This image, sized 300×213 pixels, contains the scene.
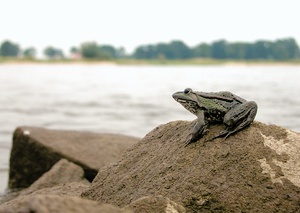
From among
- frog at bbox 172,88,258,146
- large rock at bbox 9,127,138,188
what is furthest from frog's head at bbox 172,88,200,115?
large rock at bbox 9,127,138,188

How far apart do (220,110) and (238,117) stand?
0.19 meters

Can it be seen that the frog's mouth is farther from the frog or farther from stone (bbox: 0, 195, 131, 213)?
stone (bbox: 0, 195, 131, 213)

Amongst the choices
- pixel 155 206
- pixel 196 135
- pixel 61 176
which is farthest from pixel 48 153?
pixel 155 206

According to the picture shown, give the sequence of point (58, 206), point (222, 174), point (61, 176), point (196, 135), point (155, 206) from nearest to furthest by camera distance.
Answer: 1. point (58, 206)
2. point (155, 206)
3. point (222, 174)
4. point (196, 135)
5. point (61, 176)

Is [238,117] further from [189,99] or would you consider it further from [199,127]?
[189,99]

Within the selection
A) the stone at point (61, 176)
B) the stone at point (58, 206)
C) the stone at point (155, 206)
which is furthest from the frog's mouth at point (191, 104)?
the stone at point (61, 176)

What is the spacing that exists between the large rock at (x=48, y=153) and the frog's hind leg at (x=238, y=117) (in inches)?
175

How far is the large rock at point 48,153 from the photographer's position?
9852 millimetres

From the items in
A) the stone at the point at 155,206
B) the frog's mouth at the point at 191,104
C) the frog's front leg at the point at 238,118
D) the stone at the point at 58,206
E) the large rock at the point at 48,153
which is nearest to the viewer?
the stone at the point at 58,206

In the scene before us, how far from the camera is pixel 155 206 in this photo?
4.74m

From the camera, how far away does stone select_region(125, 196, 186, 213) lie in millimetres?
4723

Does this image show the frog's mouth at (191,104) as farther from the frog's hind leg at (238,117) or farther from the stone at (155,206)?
the stone at (155,206)

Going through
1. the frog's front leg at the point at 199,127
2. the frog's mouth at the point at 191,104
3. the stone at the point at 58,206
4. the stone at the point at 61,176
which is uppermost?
the frog's mouth at the point at 191,104

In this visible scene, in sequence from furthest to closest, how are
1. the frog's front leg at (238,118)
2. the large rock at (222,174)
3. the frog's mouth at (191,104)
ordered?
1. the frog's mouth at (191,104)
2. the frog's front leg at (238,118)
3. the large rock at (222,174)
